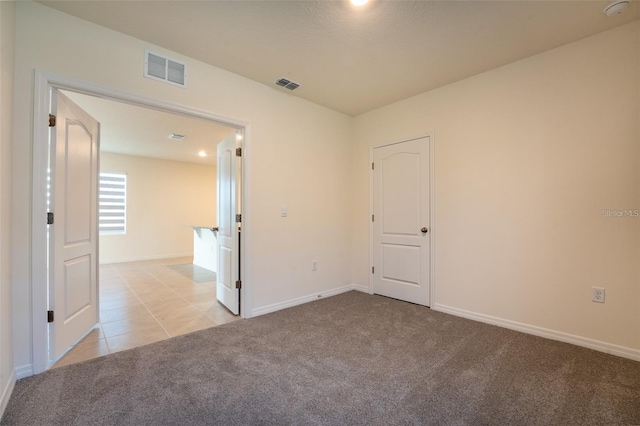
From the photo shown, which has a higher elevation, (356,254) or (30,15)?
(30,15)

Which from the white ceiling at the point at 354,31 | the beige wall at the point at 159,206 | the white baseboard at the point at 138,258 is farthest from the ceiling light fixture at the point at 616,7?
the white baseboard at the point at 138,258

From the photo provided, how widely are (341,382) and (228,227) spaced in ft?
7.06

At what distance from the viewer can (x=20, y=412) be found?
1600 mm

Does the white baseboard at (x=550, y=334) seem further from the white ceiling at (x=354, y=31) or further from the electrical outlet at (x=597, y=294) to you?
the white ceiling at (x=354, y=31)

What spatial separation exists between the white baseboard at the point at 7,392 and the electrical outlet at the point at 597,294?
13.6ft

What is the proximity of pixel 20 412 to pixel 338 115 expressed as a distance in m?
4.10

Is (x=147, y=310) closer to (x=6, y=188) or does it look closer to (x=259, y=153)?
(x=6, y=188)

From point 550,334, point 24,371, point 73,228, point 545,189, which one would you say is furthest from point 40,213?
point 550,334

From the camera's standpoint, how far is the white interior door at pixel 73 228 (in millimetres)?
A: 2168

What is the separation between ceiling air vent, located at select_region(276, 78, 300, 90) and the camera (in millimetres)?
3164

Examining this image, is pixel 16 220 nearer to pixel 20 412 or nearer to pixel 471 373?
pixel 20 412

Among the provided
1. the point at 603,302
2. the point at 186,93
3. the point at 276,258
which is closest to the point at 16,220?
the point at 186,93

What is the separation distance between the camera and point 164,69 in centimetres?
259

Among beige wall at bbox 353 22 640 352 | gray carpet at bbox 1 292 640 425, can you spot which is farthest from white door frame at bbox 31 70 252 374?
beige wall at bbox 353 22 640 352
